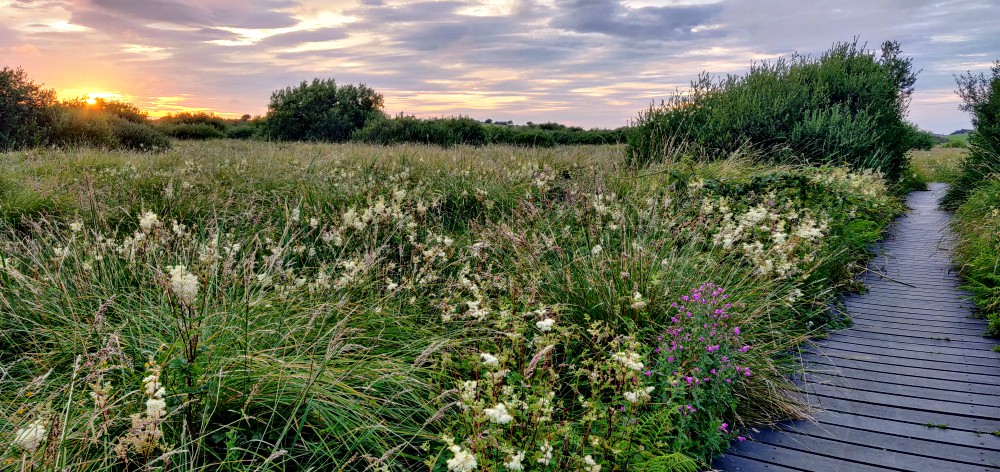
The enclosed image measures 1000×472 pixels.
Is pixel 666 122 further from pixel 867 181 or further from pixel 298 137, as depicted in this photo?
pixel 298 137

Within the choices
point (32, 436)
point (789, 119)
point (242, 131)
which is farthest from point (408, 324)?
point (242, 131)

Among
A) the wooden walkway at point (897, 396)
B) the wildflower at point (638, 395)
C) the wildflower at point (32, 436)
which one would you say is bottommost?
the wooden walkway at point (897, 396)

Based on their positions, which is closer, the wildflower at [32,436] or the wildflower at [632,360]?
the wildflower at [32,436]

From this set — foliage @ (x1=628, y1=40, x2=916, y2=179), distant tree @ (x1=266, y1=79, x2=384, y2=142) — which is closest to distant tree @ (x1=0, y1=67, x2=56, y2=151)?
distant tree @ (x1=266, y1=79, x2=384, y2=142)

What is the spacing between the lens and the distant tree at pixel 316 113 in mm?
29250

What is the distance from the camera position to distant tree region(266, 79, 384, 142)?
1152 inches

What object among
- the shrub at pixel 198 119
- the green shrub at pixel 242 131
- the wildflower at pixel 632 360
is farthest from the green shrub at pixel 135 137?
the wildflower at pixel 632 360

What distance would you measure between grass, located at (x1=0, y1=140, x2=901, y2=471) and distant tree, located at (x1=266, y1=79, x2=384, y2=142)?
2262 cm

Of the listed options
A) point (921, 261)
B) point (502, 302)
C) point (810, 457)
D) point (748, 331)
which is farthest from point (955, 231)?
point (502, 302)

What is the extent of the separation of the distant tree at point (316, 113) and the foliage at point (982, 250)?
2445cm

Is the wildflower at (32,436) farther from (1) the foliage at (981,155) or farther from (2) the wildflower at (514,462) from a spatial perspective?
(1) the foliage at (981,155)

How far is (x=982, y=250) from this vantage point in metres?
6.87

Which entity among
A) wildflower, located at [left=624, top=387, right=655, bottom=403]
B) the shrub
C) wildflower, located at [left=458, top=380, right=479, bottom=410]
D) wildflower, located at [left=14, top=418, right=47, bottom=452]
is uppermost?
the shrub

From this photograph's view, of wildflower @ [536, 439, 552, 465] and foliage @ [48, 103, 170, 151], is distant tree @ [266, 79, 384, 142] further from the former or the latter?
wildflower @ [536, 439, 552, 465]
